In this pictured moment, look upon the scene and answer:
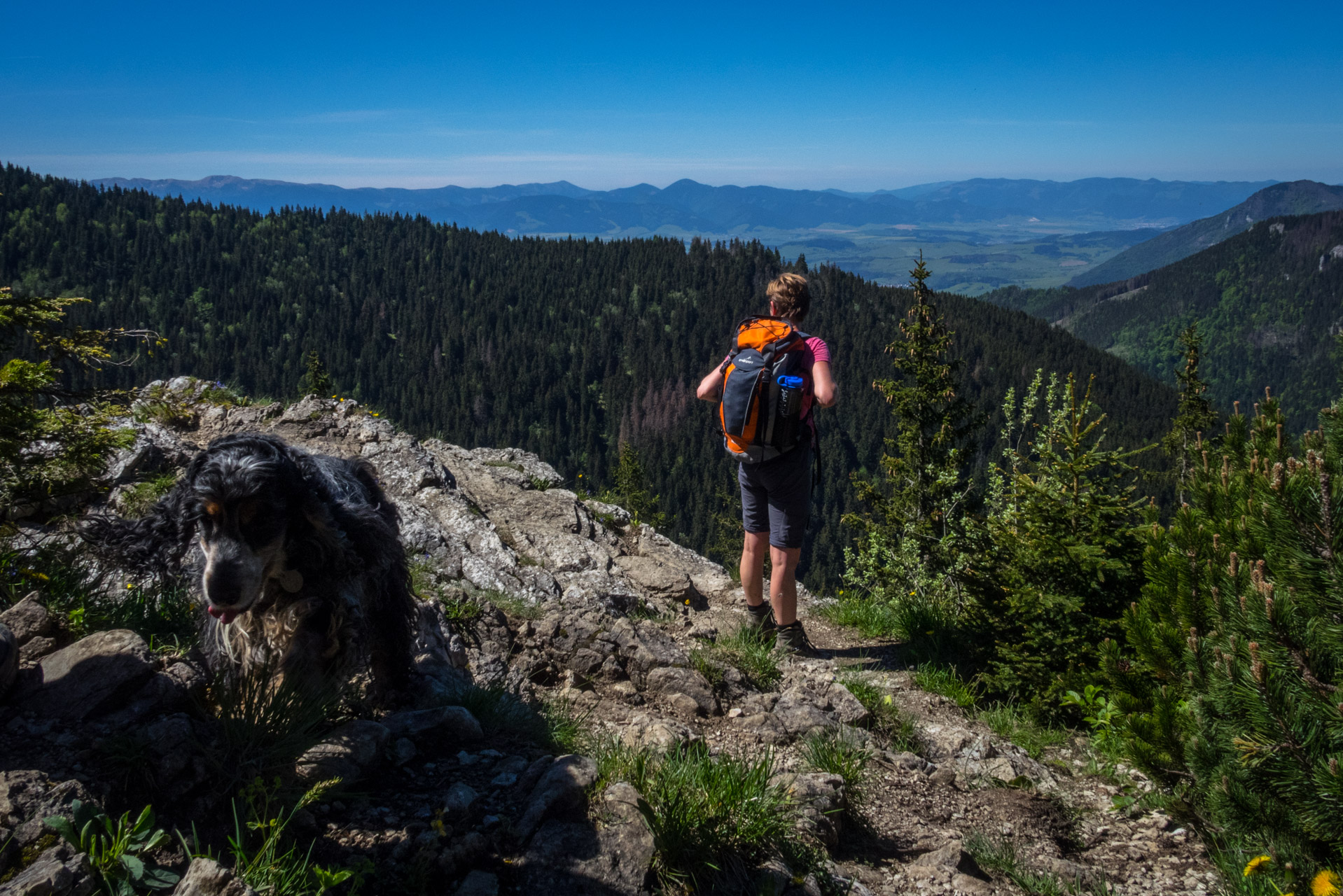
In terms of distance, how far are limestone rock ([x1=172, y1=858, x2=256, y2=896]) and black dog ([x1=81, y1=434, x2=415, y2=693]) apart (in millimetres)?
921

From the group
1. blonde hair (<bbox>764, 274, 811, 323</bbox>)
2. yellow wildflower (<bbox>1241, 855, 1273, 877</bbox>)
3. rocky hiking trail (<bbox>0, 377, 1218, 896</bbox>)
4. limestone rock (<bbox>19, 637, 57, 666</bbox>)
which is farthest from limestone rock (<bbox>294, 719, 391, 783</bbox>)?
blonde hair (<bbox>764, 274, 811, 323</bbox>)

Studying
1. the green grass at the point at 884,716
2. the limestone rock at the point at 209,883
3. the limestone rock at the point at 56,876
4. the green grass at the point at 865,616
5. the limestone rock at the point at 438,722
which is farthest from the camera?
the green grass at the point at 865,616

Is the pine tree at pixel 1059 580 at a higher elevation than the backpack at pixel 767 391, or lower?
lower

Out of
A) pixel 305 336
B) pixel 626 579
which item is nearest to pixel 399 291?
pixel 305 336

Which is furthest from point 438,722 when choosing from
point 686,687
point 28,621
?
point 686,687

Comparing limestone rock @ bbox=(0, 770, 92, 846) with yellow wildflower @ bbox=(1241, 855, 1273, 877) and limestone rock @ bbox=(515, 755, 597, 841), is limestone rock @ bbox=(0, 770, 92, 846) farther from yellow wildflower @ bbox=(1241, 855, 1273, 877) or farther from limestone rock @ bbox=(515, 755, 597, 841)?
yellow wildflower @ bbox=(1241, 855, 1273, 877)

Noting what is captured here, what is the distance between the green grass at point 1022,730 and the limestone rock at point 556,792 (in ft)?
10.6

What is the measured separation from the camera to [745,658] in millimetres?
5492

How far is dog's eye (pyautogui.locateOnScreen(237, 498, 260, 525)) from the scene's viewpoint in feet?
8.75

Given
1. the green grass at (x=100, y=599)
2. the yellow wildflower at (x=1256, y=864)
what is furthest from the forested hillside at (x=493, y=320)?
the yellow wildflower at (x=1256, y=864)

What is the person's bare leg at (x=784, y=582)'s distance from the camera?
18.0ft

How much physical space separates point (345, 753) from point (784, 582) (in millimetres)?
3530

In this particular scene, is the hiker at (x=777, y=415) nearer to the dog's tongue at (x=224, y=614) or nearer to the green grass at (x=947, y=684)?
the green grass at (x=947, y=684)

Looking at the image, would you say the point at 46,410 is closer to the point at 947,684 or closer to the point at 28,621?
the point at 28,621
